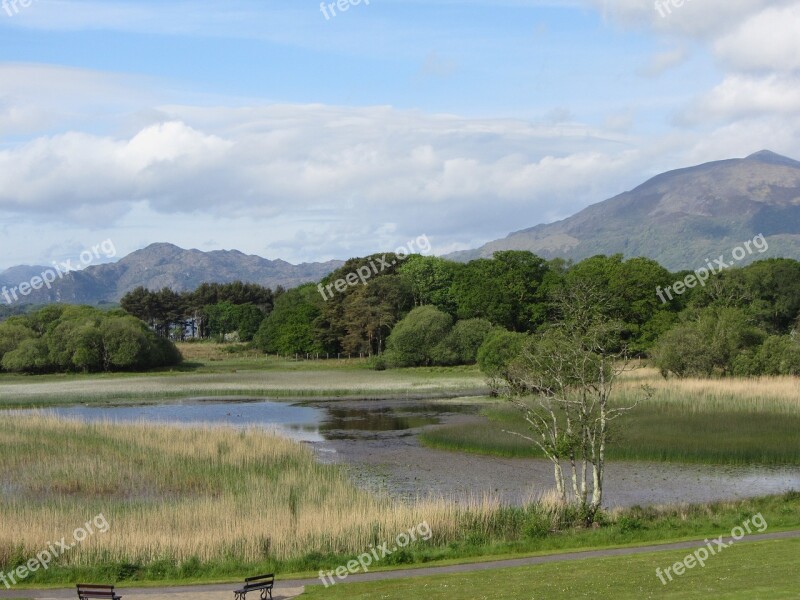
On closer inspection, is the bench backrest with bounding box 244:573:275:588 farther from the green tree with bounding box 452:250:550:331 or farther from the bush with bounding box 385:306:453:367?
the green tree with bounding box 452:250:550:331

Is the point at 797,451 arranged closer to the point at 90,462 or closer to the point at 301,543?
the point at 301,543

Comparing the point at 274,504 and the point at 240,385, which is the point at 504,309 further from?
the point at 274,504

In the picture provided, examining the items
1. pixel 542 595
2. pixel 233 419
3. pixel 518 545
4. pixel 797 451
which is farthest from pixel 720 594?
pixel 233 419

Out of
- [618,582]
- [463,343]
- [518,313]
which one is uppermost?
[518,313]

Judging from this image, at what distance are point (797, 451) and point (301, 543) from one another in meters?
28.1

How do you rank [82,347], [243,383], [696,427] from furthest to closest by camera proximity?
[82,347], [243,383], [696,427]

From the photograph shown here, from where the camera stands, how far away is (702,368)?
72375mm

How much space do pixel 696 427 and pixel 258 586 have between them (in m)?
37.5

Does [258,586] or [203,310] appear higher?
[203,310]

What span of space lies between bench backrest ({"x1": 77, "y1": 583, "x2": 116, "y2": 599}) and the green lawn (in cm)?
409

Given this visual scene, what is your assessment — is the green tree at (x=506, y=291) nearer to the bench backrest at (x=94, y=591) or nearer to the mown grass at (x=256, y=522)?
the mown grass at (x=256, y=522)

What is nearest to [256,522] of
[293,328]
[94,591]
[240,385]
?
[94,591]

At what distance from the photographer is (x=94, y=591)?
17844mm

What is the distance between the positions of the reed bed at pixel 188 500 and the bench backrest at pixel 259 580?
4.35m
